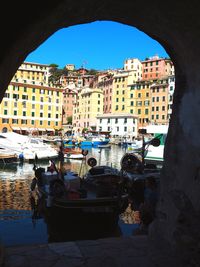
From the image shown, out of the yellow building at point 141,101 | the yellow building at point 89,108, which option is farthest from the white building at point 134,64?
the yellow building at point 141,101

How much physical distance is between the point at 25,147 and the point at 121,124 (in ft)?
192

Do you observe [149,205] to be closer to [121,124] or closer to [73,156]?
[73,156]

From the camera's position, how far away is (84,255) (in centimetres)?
581

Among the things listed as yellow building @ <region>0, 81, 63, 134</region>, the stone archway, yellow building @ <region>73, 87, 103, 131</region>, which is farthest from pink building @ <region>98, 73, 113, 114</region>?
the stone archway

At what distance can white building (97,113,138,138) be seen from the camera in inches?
3705

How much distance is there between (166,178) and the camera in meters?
5.84

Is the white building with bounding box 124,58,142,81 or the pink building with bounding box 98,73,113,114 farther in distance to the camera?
the white building with bounding box 124,58,142,81

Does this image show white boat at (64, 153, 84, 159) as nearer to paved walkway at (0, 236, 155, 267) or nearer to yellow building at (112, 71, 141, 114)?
paved walkway at (0, 236, 155, 267)

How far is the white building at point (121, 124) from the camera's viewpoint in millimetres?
94119

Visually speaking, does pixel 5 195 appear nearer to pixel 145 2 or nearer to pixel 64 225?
pixel 64 225

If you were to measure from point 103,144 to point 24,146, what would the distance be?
115 ft

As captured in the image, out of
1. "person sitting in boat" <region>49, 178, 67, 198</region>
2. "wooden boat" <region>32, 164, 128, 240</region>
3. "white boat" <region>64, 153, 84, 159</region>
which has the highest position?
"person sitting in boat" <region>49, 178, 67, 198</region>

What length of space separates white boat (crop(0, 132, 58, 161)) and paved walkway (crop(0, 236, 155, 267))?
3079cm

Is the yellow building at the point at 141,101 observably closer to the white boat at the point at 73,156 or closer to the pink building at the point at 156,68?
the pink building at the point at 156,68
